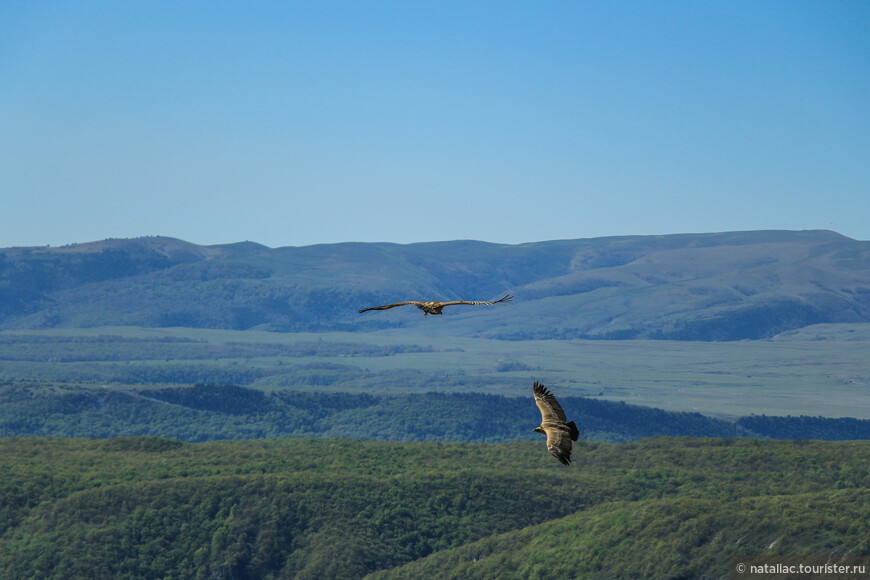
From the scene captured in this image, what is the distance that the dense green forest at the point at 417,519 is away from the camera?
468 ft

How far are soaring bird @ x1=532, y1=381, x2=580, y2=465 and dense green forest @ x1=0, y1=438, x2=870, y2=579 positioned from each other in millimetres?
81862

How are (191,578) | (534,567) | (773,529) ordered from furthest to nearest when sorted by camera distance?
1. (191,578)
2. (534,567)
3. (773,529)

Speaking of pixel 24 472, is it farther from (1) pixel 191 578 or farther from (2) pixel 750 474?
(2) pixel 750 474

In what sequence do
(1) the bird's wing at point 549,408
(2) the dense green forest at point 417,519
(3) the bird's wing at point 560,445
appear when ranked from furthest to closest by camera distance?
(2) the dense green forest at point 417,519 → (1) the bird's wing at point 549,408 → (3) the bird's wing at point 560,445

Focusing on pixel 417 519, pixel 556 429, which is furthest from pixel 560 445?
pixel 417 519

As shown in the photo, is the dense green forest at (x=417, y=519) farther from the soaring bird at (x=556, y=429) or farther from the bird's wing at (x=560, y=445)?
the bird's wing at (x=560, y=445)

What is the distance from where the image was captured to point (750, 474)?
191 m

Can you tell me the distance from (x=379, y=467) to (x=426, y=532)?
2990 centimetres

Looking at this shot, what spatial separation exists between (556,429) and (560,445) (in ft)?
4.02

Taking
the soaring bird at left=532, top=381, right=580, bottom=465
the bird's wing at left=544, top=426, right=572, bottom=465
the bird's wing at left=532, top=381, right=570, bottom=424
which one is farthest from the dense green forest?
the bird's wing at left=544, top=426, right=572, bottom=465

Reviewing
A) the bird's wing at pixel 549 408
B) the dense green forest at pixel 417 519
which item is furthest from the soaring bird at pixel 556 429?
the dense green forest at pixel 417 519

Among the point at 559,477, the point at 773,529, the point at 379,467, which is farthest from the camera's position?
the point at 379,467

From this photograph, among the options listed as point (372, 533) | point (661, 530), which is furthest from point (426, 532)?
point (661, 530)

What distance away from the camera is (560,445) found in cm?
5634
